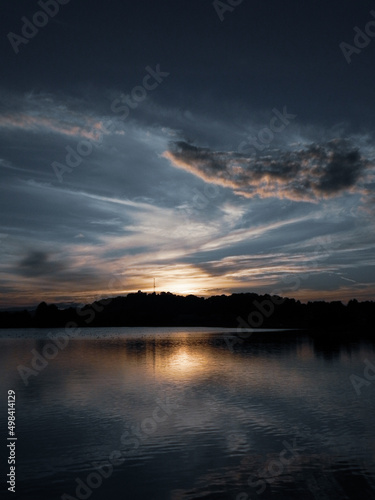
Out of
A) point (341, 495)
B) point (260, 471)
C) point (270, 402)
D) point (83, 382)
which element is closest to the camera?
point (341, 495)

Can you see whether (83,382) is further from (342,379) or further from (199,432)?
(342,379)

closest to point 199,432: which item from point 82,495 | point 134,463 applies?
point 134,463

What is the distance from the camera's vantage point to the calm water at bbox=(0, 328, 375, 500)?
1903 centimetres

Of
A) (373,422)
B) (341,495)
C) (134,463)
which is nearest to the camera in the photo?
(341,495)

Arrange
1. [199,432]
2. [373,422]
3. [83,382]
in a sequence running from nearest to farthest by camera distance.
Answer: [199,432], [373,422], [83,382]

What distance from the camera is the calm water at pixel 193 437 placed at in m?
19.0

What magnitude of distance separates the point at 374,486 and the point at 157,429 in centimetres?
1403

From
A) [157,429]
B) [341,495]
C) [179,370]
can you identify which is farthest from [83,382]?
[341,495]

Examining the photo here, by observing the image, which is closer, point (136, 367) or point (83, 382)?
point (83, 382)

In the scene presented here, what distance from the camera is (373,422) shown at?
29.6m

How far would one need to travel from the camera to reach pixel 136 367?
2468 inches

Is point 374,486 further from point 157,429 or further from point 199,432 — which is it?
point 157,429

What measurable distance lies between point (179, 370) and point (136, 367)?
7.17 m

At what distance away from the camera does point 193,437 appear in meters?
25.9
